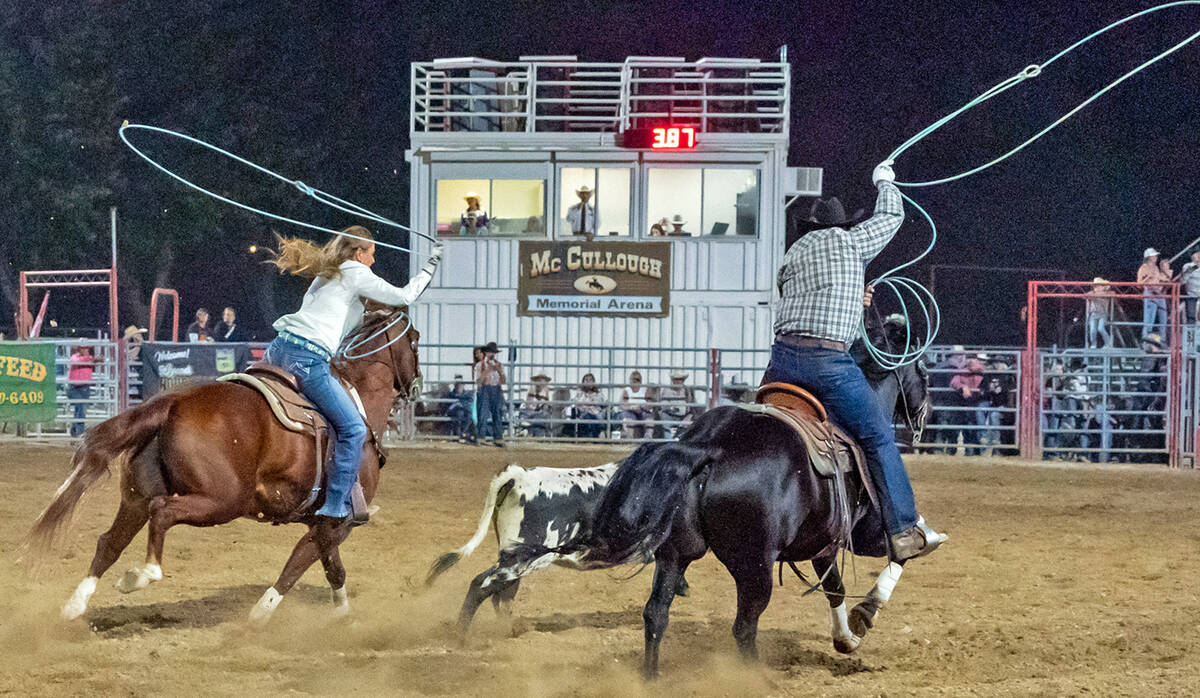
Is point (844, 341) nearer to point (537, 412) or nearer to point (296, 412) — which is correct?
point (296, 412)

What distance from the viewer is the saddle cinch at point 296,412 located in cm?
584

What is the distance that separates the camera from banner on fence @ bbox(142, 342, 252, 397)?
16.0m

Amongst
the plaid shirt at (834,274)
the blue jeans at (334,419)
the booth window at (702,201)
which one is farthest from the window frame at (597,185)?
the plaid shirt at (834,274)

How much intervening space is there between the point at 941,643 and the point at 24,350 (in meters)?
14.1

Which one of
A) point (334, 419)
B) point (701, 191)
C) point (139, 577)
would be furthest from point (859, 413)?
point (701, 191)

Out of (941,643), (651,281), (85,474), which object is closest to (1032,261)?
(651,281)

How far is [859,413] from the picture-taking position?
17.3 ft

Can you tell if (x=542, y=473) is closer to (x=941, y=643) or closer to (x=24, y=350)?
(x=941, y=643)

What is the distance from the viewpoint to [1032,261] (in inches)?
1166

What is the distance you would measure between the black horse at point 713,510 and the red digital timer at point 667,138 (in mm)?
14322

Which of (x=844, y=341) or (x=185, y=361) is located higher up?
(x=844, y=341)

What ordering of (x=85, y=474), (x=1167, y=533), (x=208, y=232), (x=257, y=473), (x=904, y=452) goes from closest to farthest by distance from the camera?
(x=85, y=474) → (x=257, y=473) → (x=1167, y=533) → (x=904, y=452) → (x=208, y=232)

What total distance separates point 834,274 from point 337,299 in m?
2.53

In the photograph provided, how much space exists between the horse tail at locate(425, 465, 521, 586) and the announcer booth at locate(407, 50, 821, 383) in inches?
506
